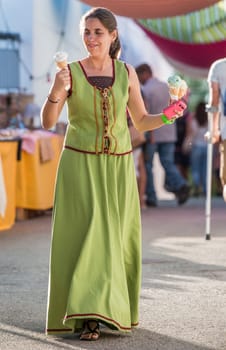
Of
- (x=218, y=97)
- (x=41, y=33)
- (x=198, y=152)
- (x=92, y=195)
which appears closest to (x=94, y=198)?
(x=92, y=195)

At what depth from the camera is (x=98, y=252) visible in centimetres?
557

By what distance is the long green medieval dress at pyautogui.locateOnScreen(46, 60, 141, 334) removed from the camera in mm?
5531

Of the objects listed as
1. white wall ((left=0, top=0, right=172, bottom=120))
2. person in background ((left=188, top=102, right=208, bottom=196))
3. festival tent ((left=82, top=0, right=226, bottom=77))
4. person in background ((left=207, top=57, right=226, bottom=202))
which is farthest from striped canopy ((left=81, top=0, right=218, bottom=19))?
person in background ((left=188, top=102, right=208, bottom=196))

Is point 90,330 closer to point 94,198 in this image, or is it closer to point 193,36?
point 94,198

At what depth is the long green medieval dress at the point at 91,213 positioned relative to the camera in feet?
18.1

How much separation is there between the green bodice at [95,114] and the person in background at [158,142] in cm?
818

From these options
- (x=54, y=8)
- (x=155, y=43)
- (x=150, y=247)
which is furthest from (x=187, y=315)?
(x=155, y=43)

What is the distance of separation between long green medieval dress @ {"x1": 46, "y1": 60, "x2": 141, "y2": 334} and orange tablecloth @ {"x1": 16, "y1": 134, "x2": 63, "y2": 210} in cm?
666

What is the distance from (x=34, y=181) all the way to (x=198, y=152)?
5504mm

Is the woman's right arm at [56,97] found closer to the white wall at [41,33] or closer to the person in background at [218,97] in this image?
the person in background at [218,97]

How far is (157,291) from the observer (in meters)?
7.23

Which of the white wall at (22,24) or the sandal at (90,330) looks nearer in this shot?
the sandal at (90,330)

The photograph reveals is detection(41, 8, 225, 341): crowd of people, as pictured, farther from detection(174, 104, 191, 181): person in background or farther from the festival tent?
detection(174, 104, 191, 181): person in background

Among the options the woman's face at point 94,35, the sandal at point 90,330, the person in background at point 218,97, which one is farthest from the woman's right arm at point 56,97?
the person in background at point 218,97
